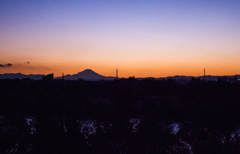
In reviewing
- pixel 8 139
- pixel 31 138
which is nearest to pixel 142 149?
pixel 31 138

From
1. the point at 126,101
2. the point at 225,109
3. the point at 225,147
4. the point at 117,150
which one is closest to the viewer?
the point at 225,147

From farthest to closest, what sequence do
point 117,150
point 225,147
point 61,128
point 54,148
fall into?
point 61,128 → point 54,148 → point 117,150 → point 225,147

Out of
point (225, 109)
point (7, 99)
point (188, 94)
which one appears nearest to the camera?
point (225, 109)

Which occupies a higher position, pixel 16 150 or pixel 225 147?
pixel 225 147

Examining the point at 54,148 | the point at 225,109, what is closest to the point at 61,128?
the point at 54,148

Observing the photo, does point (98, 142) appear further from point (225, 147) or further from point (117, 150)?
point (225, 147)

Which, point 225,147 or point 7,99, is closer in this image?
point 225,147

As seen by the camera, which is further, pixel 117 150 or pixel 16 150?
pixel 16 150

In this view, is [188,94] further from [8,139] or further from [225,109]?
[8,139]

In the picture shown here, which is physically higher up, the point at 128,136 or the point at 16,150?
the point at 128,136
